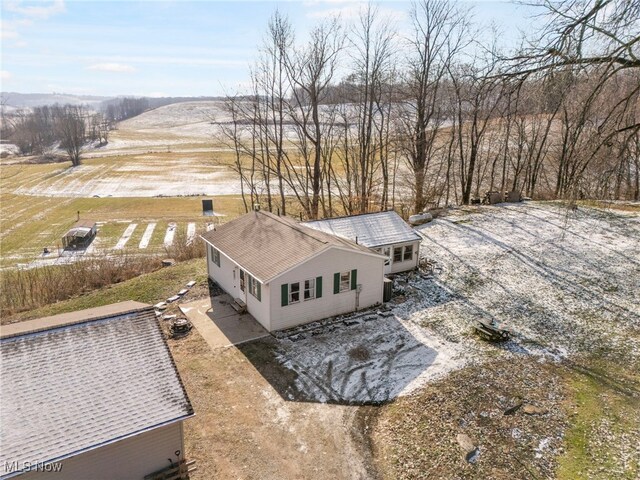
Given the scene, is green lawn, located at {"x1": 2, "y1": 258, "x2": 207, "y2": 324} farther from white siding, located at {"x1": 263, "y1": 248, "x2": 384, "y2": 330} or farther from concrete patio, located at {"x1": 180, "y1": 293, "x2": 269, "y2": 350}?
white siding, located at {"x1": 263, "y1": 248, "x2": 384, "y2": 330}

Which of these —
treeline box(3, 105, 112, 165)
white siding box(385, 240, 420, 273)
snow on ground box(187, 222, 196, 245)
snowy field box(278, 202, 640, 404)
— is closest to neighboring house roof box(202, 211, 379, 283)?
snowy field box(278, 202, 640, 404)

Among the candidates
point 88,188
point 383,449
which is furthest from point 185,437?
point 88,188

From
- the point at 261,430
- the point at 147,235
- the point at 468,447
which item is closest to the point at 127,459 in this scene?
the point at 261,430

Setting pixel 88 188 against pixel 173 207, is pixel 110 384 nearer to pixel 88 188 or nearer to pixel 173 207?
pixel 173 207

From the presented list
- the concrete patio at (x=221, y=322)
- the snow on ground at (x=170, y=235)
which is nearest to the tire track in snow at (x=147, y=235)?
the snow on ground at (x=170, y=235)

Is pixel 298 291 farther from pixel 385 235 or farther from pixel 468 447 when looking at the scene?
pixel 468 447
